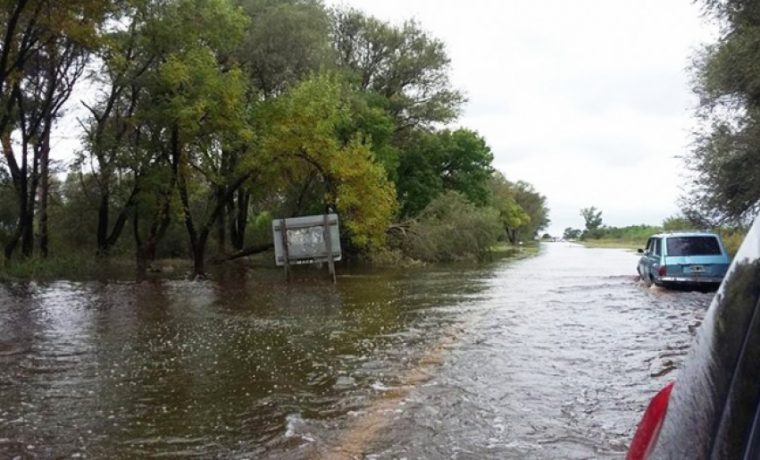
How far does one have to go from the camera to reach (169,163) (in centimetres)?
2838

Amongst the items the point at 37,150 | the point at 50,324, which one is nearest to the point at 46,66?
the point at 37,150

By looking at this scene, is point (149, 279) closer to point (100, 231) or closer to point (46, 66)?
point (100, 231)

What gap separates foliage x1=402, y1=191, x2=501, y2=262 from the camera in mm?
36406

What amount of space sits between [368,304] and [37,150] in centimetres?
2116

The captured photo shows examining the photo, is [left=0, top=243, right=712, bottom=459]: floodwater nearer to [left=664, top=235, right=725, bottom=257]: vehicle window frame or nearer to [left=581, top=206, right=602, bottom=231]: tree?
[left=664, top=235, right=725, bottom=257]: vehicle window frame

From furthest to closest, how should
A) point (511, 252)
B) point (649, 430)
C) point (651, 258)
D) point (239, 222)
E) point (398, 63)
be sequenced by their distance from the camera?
point (511, 252) < point (398, 63) < point (239, 222) < point (651, 258) < point (649, 430)

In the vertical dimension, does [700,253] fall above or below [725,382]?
below

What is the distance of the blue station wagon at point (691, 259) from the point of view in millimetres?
17688

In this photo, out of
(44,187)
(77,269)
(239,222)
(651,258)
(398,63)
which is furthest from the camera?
(398,63)

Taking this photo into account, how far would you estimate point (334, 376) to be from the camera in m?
8.48

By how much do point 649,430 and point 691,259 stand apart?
57.3 feet

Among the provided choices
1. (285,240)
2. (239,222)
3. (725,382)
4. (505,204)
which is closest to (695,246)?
(285,240)

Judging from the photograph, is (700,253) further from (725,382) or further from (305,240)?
(725,382)

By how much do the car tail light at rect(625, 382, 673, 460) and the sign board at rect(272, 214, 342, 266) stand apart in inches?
950
